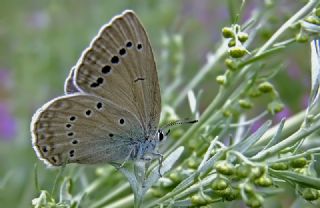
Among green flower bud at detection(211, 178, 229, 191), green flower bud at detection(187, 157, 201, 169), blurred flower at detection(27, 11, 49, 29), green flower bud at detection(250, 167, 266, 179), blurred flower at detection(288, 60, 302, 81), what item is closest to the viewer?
green flower bud at detection(250, 167, 266, 179)

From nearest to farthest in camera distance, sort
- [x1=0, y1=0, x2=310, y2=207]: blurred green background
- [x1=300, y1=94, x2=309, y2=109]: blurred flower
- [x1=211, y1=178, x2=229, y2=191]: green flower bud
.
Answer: [x1=211, y1=178, x2=229, y2=191]: green flower bud
[x1=0, y1=0, x2=310, y2=207]: blurred green background
[x1=300, y1=94, x2=309, y2=109]: blurred flower

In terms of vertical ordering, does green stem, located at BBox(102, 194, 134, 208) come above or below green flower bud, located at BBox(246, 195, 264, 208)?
below

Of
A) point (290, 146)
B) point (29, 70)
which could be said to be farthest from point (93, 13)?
point (290, 146)

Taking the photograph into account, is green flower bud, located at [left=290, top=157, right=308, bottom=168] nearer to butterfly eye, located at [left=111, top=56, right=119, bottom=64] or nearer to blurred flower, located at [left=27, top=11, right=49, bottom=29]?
butterfly eye, located at [left=111, top=56, right=119, bottom=64]

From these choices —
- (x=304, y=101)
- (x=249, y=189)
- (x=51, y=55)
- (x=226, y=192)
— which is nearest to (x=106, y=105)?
(x=226, y=192)

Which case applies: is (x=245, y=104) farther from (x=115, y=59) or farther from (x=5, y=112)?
(x=5, y=112)

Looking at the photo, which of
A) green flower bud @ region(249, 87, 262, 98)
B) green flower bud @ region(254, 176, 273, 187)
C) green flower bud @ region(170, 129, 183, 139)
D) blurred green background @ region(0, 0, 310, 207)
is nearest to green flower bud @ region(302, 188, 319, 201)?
green flower bud @ region(254, 176, 273, 187)

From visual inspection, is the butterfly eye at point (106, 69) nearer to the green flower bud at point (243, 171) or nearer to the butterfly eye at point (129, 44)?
the butterfly eye at point (129, 44)
